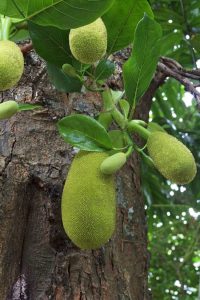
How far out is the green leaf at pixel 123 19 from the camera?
74 cm

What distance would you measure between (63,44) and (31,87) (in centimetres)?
29

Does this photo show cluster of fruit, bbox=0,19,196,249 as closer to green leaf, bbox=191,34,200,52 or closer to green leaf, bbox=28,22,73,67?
green leaf, bbox=28,22,73,67

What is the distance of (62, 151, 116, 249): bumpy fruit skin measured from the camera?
63 centimetres

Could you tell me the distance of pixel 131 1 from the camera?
739 millimetres

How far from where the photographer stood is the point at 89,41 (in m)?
0.58

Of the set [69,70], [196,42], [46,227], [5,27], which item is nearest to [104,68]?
[69,70]

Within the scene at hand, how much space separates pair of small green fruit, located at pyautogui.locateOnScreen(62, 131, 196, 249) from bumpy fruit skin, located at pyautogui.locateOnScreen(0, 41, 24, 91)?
0.18 metres

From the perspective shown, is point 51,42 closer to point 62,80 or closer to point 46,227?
point 62,80

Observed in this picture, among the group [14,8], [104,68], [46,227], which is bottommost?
[46,227]

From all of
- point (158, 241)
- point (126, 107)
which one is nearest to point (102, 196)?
point (126, 107)

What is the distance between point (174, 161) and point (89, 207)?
0.13 metres

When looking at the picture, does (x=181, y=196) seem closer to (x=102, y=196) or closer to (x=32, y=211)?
(x=32, y=211)

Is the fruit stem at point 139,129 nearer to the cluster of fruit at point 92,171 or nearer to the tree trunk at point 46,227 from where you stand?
the cluster of fruit at point 92,171

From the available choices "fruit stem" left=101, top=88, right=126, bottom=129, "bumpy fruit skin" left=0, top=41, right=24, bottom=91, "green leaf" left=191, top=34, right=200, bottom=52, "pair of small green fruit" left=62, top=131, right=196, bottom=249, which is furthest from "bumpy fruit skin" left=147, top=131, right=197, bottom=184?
"green leaf" left=191, top=34, right=200, bottom=52
